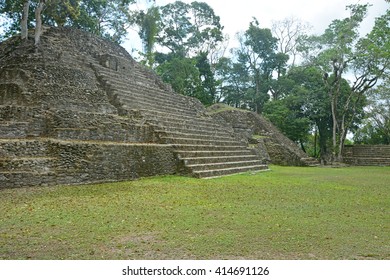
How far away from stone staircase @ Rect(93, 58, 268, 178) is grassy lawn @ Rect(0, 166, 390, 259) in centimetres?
296

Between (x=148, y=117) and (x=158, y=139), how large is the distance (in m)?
1.25

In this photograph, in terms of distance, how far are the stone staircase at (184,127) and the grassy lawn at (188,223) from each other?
2961 millimetres

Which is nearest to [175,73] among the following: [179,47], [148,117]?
[179,47]

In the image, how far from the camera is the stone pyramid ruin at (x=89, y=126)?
7.70 m

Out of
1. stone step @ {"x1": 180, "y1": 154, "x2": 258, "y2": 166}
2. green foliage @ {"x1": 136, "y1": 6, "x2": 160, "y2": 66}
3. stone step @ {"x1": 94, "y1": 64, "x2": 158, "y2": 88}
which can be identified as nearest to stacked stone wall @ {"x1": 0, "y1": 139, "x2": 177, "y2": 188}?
stone step @ {"x1": 180, "y1": 154, "x2": 258, "y2": 166}

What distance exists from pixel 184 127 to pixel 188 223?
8279 millimetres

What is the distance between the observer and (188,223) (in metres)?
4.70

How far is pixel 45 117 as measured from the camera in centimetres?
884

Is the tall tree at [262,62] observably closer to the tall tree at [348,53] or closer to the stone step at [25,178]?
the tall tree at [348,53]

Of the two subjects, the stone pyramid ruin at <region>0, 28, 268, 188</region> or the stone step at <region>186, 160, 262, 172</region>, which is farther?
the stone step at <region>186, 160, 262, 172</region>

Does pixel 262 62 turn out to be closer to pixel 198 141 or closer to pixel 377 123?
pixel 377 123

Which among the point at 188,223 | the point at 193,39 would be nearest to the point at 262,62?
the point at 193,39

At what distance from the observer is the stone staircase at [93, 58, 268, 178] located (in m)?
10.7

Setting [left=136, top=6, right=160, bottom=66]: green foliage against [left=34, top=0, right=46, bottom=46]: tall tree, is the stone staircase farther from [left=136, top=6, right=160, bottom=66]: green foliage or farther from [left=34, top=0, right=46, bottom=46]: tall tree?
[left=136, top=6, right=160, bottom=66]: green foliage
